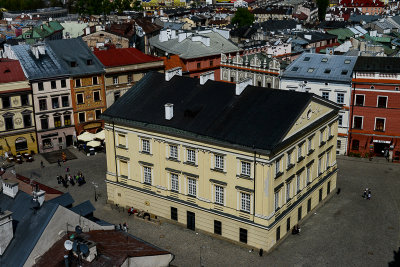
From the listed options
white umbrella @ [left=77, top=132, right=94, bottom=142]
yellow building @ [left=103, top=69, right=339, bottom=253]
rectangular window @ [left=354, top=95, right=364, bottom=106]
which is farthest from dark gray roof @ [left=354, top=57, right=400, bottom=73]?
white umbrella @ [left=77, top=132, right=94, bottom=142]

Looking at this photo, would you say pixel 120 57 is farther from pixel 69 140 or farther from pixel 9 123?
pixel 9 123

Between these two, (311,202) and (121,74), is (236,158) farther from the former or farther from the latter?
(121,74)

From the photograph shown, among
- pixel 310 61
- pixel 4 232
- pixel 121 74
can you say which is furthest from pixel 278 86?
pixel 4 232

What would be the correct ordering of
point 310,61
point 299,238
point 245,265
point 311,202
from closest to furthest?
point 245,265 < point 299,238 < point 311,202 < point 310,61

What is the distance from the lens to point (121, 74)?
8669 cm

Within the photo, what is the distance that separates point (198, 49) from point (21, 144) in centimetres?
3993

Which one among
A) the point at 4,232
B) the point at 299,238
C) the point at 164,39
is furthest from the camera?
the point at 164,39

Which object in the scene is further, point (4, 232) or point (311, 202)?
point (311, 202)

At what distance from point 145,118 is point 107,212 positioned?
42.2ft

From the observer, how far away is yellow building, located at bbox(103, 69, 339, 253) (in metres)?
49.9

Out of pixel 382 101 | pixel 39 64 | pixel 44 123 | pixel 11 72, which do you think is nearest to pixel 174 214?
pixel 44 123

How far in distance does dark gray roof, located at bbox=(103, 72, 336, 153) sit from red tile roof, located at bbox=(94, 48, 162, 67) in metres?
26.3

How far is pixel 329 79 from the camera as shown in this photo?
7788cm

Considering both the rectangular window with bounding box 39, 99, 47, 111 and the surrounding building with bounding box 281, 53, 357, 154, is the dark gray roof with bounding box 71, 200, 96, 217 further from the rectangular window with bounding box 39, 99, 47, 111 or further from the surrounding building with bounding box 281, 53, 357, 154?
the surrounding building with bounding box 281, 53, 357, 154
